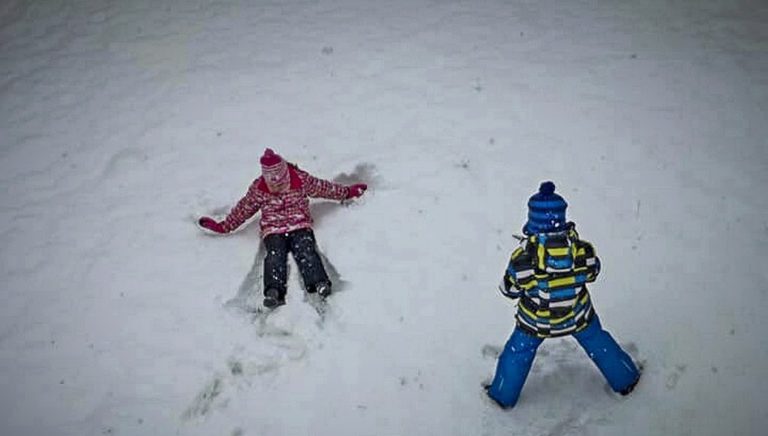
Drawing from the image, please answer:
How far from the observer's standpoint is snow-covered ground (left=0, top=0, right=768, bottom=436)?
428cm

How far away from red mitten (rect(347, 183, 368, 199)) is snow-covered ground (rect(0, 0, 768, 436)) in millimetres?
101

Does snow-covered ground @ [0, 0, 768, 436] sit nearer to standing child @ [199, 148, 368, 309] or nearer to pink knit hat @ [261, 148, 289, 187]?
standing child @ [199, 148, 368, 309]

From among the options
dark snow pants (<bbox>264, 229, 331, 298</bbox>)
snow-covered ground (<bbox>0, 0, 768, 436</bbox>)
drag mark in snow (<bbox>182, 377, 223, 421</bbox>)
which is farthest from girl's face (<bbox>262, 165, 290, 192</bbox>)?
drag mark in snow (<bbox>182, 377, 223, 421</bbox>)

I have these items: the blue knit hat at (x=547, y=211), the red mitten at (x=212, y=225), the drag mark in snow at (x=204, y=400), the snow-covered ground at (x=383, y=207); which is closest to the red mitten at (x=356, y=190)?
the snow-covered ground at (x=383, y=207)

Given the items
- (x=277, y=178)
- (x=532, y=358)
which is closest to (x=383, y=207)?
(x=277, y=178)

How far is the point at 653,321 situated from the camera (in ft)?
14.8

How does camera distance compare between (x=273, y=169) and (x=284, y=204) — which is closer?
(x=273, y=169)

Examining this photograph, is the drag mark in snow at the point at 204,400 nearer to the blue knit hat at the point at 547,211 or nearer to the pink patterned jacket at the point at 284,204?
the pink patterned jacket at the point at 284,204

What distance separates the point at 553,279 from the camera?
3.46m

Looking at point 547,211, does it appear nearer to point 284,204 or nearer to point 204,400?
point 284,204

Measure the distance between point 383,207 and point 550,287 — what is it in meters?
2.56

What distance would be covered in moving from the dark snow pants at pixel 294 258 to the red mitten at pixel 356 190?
27.7 inches

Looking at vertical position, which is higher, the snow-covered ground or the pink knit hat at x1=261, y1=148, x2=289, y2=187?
the pink knit hat at x1=261, y1=148, x2=289, y2=187

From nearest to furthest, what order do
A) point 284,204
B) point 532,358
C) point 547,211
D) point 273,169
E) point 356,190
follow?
point 547,211
point 532,358
point 273,169
point 284,204
point 356,190
